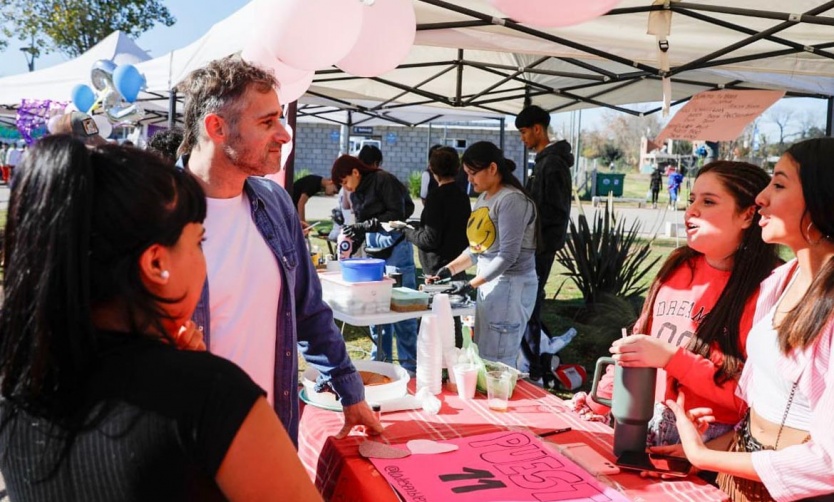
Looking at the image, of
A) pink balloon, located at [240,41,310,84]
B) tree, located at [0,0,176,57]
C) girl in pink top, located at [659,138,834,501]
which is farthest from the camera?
tree, located at [0,0,176,57]

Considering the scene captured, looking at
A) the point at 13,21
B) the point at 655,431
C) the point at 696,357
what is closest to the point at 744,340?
the point at 696,357

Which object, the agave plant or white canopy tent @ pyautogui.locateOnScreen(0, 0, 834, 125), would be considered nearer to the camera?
white canopy tent @ pyautogui.locateOnScreen(0, 0, 834, 125)

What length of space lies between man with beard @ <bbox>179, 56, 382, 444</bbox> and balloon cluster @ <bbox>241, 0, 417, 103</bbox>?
0.57m

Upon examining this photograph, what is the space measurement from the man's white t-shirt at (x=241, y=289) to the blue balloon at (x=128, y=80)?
5.51m

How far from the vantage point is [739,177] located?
1.71 meters

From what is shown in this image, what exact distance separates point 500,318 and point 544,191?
1326 millimetres

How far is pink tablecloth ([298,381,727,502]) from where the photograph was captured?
141cm

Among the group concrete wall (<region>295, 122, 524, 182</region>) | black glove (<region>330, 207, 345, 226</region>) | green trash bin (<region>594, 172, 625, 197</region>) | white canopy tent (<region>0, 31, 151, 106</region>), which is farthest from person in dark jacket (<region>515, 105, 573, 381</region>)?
concrete wall (<region>295, 122, 524, 182</region>)

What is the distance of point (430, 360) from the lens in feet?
6.64

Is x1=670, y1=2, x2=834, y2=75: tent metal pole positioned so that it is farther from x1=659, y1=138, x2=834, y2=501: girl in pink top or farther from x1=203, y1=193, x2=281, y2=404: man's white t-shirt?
x1=203, y1=193, x2=281, y2=404: man's white t-shirt

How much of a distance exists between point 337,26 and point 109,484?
2.11 metres

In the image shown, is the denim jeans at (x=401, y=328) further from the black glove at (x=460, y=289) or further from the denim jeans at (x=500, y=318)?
the denim jeans at (x=500, y=318)

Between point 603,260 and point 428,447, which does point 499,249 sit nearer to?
point 428,447

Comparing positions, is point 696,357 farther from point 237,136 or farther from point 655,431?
point 237,136
